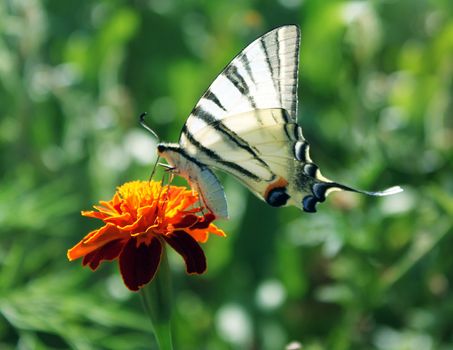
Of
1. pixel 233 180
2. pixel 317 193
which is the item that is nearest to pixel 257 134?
pixel 317 193

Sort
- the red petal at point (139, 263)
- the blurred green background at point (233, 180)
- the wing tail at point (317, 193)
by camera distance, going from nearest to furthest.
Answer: the red petal at point (139, 263) → the wing tail at point (317, 193) → the blurred green background at point (233, 180)

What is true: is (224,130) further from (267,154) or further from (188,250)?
(188,250)

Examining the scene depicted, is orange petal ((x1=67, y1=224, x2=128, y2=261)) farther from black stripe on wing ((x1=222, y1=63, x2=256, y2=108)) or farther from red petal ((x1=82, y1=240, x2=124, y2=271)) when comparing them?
black stripe on wing ((x1=222, y1=63, x2=256, y2=108))

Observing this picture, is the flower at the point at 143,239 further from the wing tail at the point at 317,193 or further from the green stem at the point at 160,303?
the wing tail at the point at 317,193

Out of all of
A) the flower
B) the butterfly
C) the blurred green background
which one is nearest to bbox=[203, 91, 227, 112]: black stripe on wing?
the butterfly

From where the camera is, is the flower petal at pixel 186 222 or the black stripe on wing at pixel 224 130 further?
the black stripe on wing at pixel 224 130

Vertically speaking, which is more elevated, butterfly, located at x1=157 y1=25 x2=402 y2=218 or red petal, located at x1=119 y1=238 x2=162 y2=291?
butterfly, located at x1=157 y1=25 x2=402 y2=218

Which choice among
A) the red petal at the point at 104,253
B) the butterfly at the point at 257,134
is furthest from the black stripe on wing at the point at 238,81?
the red petal at the point at 104,253
